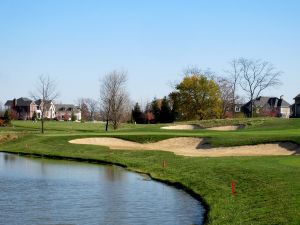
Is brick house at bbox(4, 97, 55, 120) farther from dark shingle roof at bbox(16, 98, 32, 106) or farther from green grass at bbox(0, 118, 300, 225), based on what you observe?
green grass at bbox(0, 118, 300, 225)

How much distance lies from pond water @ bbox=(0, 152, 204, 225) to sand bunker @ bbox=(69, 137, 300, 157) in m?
11.4

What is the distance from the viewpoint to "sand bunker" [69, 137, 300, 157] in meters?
43.4

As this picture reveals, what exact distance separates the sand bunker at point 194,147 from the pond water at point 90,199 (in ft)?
37.5

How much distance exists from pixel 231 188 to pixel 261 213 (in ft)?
21.4

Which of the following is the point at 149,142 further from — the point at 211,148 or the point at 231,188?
the point at 231,188

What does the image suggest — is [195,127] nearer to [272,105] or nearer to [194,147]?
[194,147]

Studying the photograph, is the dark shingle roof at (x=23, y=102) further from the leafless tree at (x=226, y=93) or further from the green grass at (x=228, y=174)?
the green grass at (x=228, y=174)

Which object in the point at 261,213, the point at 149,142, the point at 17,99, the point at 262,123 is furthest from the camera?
the point at 17,99

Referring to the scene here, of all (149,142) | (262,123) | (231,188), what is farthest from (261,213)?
(262,123)

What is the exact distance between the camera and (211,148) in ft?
157

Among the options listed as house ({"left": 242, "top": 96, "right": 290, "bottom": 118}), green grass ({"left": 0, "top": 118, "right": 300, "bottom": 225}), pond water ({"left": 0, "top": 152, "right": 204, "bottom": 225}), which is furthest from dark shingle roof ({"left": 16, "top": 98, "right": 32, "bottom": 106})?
pond water ({"left": 0, "top": 152, "right": 204, "bottom": 225})

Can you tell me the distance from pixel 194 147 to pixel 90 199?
26.5m

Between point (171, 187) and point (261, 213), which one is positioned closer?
point (261, 213)

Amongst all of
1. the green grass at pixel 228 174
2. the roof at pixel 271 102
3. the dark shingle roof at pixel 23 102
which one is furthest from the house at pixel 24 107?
the green grass at pixel 228 174
